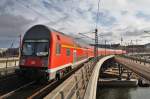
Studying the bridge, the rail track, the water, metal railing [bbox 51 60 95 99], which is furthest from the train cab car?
the water

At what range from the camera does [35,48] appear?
60.7 feet

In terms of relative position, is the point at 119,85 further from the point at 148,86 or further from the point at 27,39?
the point at 27,39

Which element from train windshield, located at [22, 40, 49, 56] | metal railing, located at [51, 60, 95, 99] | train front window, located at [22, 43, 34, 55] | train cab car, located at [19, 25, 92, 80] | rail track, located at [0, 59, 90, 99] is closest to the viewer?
metal railing, located at [51, 60, 95, 99]

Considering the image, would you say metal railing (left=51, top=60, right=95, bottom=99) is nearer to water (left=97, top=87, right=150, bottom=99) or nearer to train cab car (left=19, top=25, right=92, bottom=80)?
train cab car (left=19, top=25, right=92, bottom=80)

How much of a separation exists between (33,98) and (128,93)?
32780 millimetres

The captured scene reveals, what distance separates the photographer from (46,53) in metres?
18.0

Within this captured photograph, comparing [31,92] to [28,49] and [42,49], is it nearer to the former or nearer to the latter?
[42,49]

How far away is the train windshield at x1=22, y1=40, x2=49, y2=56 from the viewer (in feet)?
59.8

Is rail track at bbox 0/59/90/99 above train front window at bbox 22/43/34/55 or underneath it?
underneath

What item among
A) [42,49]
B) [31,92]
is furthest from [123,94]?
[31,92]

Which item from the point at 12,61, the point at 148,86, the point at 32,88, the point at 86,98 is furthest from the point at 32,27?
the point at 148,86

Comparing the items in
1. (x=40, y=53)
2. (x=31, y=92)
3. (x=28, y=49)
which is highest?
(x=28, y=49)

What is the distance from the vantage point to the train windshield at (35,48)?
A: 18.2 meters

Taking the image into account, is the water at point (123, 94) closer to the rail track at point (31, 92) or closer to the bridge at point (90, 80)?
the bridge at point (90, 80)
